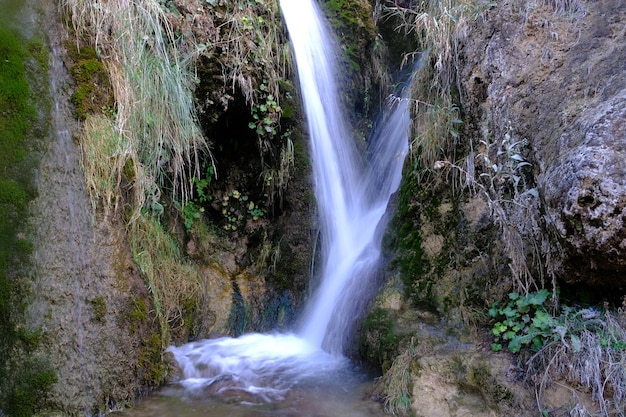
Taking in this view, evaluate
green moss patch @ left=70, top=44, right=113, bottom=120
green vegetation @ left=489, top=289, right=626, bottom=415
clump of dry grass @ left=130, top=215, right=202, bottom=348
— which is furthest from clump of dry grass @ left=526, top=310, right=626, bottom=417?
green moss patch @ left=70, top=44, right=113, bottom=120

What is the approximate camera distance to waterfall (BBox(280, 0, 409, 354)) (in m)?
4.25

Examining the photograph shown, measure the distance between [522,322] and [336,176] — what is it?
9.81ft

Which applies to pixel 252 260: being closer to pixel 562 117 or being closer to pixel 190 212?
pixel 190 212

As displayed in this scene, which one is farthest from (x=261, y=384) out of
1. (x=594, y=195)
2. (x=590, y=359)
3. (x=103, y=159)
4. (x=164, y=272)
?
(x=594, y=195)

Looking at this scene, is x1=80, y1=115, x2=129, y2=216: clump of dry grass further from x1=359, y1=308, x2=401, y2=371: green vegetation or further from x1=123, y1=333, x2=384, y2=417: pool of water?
x1=359, y1=308, x2=401, y2=371: green vegetation

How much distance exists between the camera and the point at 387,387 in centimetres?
288

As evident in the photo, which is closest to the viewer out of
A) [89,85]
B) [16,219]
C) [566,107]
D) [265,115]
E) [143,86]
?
[16,219]

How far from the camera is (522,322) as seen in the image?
9.06 feet

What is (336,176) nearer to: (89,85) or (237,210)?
(237,210)

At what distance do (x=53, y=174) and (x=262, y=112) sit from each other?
2404mm

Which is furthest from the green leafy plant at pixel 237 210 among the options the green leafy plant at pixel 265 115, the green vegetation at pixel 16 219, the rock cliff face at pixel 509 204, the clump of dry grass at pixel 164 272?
the green vegetation at pixel 16 219

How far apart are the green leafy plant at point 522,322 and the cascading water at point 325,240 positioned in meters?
1.19

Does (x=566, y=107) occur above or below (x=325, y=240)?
above

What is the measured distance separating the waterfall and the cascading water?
1cm
